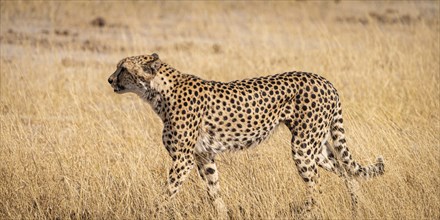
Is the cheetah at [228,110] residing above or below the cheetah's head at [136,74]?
below

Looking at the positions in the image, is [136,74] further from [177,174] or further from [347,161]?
[347,161]

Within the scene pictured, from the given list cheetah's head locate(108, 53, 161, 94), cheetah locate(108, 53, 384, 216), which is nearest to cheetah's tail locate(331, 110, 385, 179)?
cheetah locate(108, 53, 384, 216)

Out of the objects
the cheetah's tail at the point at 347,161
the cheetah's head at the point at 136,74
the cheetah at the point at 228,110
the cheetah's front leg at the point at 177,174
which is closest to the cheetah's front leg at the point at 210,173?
the cheetah at the point at 228,110

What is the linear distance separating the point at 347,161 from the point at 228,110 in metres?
0.95

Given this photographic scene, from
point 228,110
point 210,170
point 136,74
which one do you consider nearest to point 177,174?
point 210,170

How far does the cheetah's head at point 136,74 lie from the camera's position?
505cm

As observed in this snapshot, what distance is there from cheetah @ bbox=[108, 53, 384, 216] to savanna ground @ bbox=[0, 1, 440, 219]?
0.29 meters

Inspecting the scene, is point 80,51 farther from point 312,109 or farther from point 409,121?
point 312,109

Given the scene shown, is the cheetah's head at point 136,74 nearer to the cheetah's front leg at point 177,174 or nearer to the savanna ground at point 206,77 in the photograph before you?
the cheetah's front leg at point 177,174

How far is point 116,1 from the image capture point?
49.4ft

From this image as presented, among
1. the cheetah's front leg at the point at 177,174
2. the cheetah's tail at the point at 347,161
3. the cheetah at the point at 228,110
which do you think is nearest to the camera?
the cheetah's front leg at the point at 177,174

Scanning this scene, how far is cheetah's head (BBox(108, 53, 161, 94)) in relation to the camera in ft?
16.6

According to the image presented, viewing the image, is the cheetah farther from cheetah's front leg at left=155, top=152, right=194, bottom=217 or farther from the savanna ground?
the savanna ground

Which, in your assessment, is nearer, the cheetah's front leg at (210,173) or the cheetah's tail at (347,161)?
the cheetah's front leg at (210,173)
